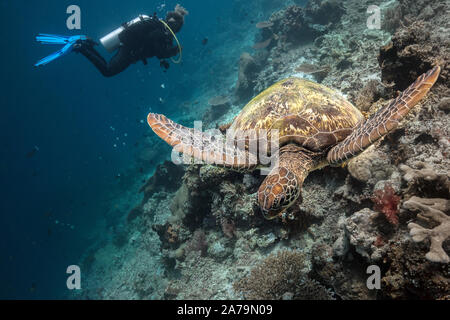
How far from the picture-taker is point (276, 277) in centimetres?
310

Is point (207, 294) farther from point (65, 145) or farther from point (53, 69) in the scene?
point (53, 69)

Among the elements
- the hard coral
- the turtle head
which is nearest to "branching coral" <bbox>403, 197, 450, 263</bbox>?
the hard coral

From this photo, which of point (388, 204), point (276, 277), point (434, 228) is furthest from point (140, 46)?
point (434, 228)

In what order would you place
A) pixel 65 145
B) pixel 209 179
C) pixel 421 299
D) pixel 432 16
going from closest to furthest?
pixel 421 299 → pixel 209 179 → pixel 432 16 → pixel 65 145

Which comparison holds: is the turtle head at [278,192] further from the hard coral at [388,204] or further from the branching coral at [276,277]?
the branching coral at [276,277]

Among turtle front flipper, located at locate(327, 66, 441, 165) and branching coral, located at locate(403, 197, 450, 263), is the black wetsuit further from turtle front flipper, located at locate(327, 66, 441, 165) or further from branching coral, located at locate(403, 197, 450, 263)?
branching coral, located at locate(403, 197, 450, 263)

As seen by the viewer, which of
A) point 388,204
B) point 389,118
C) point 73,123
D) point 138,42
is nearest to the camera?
point 388,204

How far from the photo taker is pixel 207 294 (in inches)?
154

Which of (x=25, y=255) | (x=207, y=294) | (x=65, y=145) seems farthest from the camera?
(x=65, y=145)

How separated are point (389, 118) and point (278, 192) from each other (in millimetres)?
1443

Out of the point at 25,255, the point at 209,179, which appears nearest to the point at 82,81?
the point at 25,255

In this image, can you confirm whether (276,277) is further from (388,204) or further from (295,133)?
(295,133)

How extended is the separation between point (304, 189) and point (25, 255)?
127 ft

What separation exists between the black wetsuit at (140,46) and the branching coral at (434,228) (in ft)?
29.0
